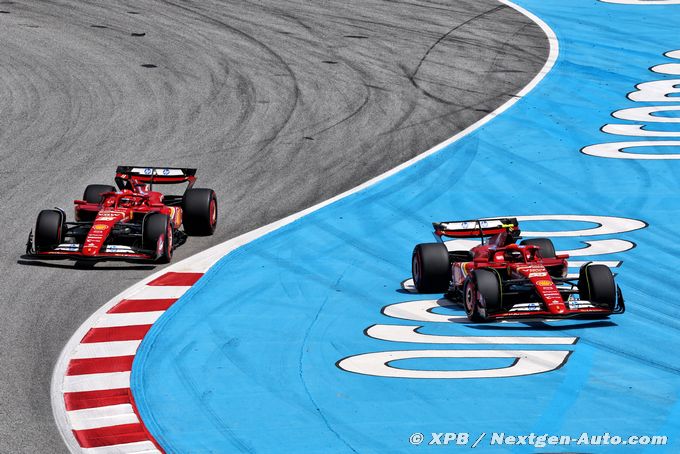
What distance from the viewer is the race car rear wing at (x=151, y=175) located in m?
17.0

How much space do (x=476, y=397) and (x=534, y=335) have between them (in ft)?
6.86

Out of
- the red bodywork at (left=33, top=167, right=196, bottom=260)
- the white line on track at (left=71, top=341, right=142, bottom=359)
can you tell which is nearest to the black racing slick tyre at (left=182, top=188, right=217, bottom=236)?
the red bodywork at (left=33, top=167, right=196, bottom=260)

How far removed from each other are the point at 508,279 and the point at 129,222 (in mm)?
5481

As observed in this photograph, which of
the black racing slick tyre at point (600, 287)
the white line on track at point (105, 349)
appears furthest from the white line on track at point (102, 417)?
the black racing slick tyre at point (600, 287)

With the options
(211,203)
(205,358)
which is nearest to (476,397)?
(205,358)

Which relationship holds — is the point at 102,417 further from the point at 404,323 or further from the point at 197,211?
the point at 197,211

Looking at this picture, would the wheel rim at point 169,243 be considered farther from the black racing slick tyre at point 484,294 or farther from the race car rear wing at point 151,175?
the black racing slick tyre at point 484,294

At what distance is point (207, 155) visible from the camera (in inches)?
820

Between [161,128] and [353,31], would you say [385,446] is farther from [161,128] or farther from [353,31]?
[353,31]

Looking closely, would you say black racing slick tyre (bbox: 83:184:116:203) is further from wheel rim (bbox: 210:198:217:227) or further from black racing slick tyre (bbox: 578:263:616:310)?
black racing slick tyre (bbox: 578:263:616:310)

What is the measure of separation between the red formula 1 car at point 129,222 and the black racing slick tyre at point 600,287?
5.72 m

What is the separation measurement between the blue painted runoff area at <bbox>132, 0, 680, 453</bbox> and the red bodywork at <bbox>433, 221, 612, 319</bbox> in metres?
0.22

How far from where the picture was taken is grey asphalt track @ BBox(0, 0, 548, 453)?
16.7 m

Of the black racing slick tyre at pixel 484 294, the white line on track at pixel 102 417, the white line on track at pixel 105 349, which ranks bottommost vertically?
the white line on track at pixel 105 349
